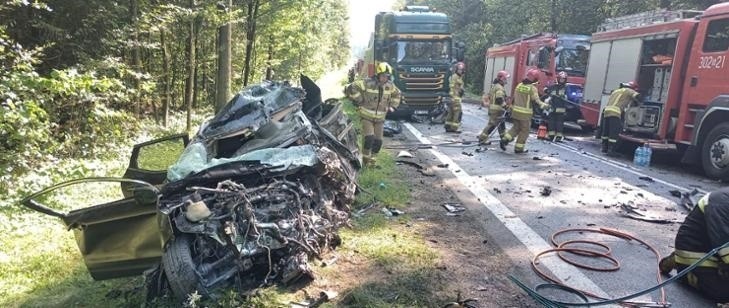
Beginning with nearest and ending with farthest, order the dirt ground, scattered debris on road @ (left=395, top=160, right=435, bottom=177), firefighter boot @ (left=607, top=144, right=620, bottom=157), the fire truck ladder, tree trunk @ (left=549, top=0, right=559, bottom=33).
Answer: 1. the dirt ground
2. scattered debris on road @ (left=395, top=160, right=435, bottom=177)
3. the fire truck ladder
4. firefighter boot @ (left=607, top=144, right=620, bottom=157)
5. tree trunk @ (left=549, top=0, right=559, bottom=33)

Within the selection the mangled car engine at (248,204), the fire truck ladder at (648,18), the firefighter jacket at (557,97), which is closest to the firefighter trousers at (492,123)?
the firefighter jacket at (557,97)

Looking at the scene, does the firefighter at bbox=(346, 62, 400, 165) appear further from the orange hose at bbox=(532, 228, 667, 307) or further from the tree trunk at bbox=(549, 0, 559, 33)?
the tree trunk at bbox=(549, 0, 559, 33)

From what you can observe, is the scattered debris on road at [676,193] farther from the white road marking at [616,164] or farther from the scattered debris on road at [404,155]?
the scattered debris on road at [404,155]

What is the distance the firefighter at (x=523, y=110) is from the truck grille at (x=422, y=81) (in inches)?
189

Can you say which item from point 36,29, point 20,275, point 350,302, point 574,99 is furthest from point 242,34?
point 350,302

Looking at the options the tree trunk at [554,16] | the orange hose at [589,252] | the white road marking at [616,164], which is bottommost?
the orange hose at [589,252]

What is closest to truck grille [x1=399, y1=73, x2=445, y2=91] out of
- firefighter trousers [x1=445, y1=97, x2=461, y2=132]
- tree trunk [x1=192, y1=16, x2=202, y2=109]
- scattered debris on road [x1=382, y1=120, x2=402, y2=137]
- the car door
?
firefighter trousers [x1=445, y1=97, x2=461, y2=132]

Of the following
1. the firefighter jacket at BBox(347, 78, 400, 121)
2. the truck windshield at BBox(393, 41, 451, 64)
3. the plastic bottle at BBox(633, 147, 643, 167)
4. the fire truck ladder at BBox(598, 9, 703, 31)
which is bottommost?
the plastic bottle at BBox(633, 147, 643, 167)

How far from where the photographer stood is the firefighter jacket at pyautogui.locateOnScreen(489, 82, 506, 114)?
34.0 ft

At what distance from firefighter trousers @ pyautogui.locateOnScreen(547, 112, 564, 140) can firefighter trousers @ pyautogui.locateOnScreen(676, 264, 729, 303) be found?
852 centimetres

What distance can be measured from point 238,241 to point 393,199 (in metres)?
2.99

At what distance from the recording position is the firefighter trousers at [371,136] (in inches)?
308

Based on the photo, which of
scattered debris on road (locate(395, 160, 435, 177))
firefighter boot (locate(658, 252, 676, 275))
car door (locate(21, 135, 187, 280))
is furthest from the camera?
scattered debris on road (locate(395, 160, 435, 177))

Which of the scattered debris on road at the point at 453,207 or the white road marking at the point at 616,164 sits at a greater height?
the white road marking at the point at 616,164
